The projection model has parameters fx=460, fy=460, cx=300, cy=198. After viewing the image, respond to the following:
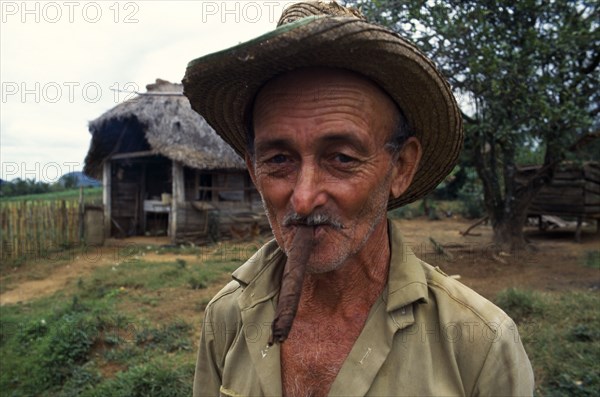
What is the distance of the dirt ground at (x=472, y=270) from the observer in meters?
7.88

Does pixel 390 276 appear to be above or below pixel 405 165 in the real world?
below

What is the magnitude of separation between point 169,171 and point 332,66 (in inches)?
668

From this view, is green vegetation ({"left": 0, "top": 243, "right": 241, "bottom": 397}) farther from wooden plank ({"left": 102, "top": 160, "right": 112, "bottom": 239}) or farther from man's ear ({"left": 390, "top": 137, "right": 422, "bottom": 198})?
wooden plank ({"left": 102, "top": 160, "right": 112, "bottom": 239})

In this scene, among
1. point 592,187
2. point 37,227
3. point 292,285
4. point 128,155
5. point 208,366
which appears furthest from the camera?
point 128,155

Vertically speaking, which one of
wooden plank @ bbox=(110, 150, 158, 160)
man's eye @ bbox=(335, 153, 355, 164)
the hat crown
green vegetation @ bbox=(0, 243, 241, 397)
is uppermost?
wooden plank @ bbox=(110, 150, 158, 160)

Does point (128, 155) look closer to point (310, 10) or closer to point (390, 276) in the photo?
point (310, 10)

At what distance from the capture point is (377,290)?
1.67 meters

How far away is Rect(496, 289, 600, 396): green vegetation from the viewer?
4043 millimetres

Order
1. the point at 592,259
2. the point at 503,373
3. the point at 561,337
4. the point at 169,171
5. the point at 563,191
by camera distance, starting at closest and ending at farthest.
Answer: the point at 503,373
the point at 561,337
the point at 592,259
the point at 563,191
the point at 169,171

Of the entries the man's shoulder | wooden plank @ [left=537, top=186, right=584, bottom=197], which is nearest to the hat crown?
the man's shoulder

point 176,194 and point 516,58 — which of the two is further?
point 176,194

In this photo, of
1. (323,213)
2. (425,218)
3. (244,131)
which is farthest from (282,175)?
(425,218)

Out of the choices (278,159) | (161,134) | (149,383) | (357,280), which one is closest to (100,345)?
(149,383)

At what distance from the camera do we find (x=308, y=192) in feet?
4.62
